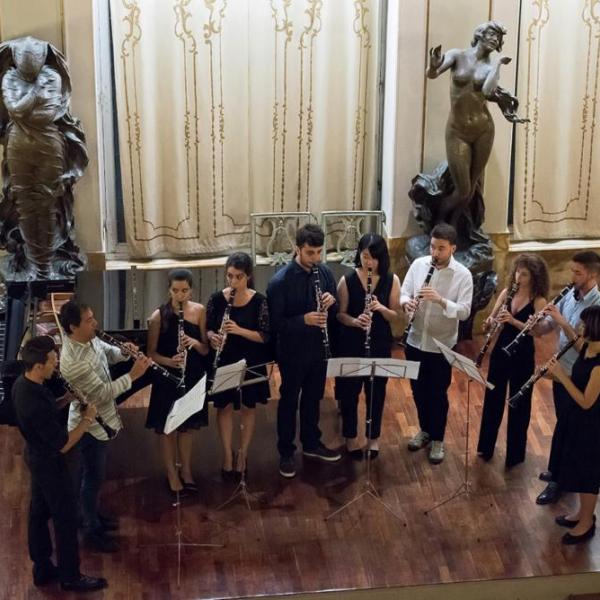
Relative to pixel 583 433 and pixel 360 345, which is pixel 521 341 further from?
pixel 360 345

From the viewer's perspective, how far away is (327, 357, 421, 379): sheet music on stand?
5312mm

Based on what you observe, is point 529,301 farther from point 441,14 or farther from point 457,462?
point 441,14

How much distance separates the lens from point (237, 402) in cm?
573

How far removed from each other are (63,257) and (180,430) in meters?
1.73

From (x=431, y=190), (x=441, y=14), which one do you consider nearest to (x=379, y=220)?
(x=431, y=190)

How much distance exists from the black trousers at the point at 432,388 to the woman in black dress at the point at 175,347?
1.15 m

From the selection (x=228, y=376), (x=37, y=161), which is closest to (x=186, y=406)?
(x=228, y=376)

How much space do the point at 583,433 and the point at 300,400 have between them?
152 cm

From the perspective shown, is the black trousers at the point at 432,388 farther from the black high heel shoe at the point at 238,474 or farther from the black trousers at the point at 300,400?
the black high heel shoe at the point at 238,474

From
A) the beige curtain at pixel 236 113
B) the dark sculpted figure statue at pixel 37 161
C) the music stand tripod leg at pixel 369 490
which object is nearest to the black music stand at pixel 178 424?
the music stand tripod leg at pixel 369 490

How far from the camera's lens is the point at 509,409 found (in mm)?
5828

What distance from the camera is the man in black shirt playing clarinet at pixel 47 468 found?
4477 millimetres

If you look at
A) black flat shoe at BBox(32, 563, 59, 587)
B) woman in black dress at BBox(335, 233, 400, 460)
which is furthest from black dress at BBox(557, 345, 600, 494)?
black flat shoe at BBox(32, 563, 59, 587)

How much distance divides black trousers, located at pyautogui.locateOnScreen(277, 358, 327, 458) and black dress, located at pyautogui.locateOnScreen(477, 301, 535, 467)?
0.88 metres
